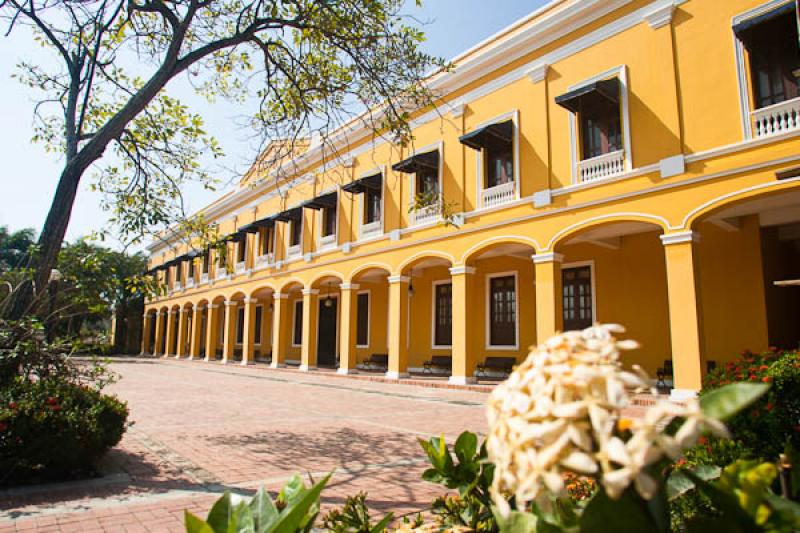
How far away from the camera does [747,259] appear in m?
11.2

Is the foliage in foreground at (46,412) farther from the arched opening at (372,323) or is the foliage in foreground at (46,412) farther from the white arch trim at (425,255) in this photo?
the arched opening at (372,323)

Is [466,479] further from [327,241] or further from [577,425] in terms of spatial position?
[327,241]

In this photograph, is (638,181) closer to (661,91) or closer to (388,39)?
(661,91)

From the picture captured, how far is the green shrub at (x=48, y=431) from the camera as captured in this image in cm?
440

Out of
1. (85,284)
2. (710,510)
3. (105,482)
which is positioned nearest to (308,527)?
(710,510)

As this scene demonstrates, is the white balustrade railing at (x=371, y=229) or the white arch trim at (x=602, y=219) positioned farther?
the white balustrade railing at (x=371, y=229)

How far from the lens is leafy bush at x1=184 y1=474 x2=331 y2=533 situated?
3.32ft

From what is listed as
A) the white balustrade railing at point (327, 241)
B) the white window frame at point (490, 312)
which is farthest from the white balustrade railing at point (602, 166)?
the white balustrade railing at point (327, 241)

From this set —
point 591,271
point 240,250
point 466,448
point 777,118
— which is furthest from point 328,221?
point 466,448

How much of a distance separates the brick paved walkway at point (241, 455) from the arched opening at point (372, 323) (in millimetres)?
8281

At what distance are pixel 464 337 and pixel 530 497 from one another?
1300 cm

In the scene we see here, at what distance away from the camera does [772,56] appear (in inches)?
369

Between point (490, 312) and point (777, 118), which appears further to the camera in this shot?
point (490, 312)

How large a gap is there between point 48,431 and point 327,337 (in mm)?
18538
